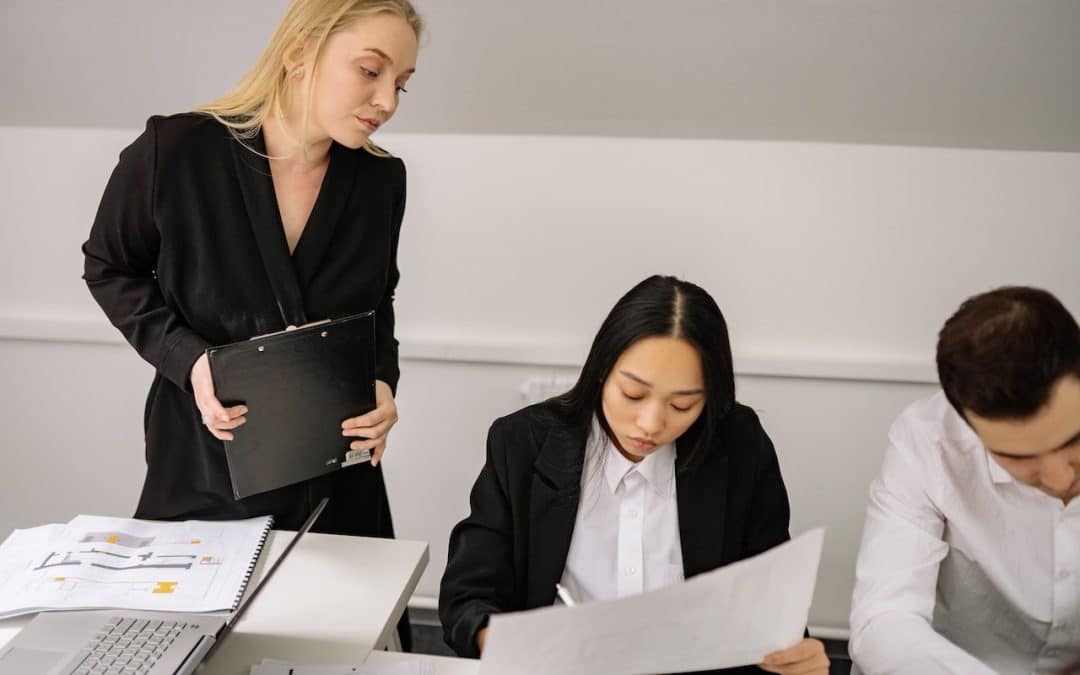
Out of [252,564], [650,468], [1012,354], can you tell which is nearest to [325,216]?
[252,564]

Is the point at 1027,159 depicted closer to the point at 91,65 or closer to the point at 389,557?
the point at 389,557

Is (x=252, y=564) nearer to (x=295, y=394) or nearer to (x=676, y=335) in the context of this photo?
(x=295, y=394)

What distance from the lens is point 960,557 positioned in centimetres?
147

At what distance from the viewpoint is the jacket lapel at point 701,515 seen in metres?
1.51

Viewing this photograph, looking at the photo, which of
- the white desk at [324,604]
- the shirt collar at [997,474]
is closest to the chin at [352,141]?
the white desk at [324,604]

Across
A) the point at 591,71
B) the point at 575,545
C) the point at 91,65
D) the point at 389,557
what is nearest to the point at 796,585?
the point at 575,545

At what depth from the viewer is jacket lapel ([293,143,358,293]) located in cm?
156

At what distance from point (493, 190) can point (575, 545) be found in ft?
3.75

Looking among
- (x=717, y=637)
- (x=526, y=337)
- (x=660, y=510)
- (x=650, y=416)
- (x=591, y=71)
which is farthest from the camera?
(x=526, y=337)

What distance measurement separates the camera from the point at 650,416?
141 centimetres

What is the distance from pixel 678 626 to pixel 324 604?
0.59 m

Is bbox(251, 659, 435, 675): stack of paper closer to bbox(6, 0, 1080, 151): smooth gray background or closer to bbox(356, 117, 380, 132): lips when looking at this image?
bbox(356, 117, 380, 132): lips

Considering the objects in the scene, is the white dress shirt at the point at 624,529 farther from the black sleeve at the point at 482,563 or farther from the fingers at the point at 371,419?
the fingers at the point at 371,419

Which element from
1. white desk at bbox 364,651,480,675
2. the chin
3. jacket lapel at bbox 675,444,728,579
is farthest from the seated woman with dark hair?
the chin
